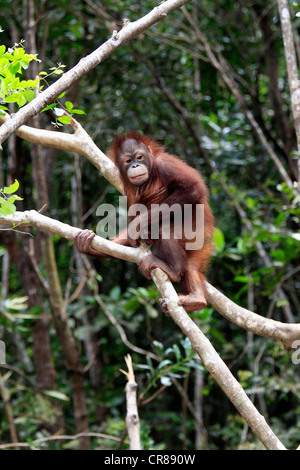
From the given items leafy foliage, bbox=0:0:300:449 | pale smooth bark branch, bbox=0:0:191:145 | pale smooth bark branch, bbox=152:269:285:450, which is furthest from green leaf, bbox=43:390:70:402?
pale smooth bark branch, bbox=0:0:191:145

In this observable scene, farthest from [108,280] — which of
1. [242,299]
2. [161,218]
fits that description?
[161,218]

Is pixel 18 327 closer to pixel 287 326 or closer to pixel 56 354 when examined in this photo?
pixel 56 354

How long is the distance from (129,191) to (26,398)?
2.62m

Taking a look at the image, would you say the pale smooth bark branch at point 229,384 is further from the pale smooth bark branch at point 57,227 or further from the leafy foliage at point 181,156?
the leafy foliage at point 181,156

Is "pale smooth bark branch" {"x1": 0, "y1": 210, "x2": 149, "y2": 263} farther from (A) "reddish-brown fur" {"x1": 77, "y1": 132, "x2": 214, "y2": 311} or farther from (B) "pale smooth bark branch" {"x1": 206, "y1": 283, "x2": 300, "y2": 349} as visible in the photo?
(B) "pale smooth bark branch" {"x1": 206, "y1": 283, "x2": 300, "y2": 349}

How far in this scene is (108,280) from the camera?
7.00 metres

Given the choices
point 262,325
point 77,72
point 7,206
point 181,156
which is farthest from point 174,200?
point 181,156

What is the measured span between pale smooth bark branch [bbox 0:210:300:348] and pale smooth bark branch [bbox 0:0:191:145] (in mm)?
509

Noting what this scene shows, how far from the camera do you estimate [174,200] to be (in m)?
3.26

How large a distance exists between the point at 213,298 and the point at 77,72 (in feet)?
4.48

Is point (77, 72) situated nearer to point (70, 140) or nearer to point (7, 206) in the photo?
point (7, 206)

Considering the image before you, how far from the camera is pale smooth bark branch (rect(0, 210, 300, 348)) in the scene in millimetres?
2564

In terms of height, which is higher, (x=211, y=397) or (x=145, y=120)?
(x=145, y=120)

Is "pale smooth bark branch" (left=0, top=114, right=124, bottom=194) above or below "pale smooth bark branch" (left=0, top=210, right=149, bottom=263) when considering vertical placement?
above
